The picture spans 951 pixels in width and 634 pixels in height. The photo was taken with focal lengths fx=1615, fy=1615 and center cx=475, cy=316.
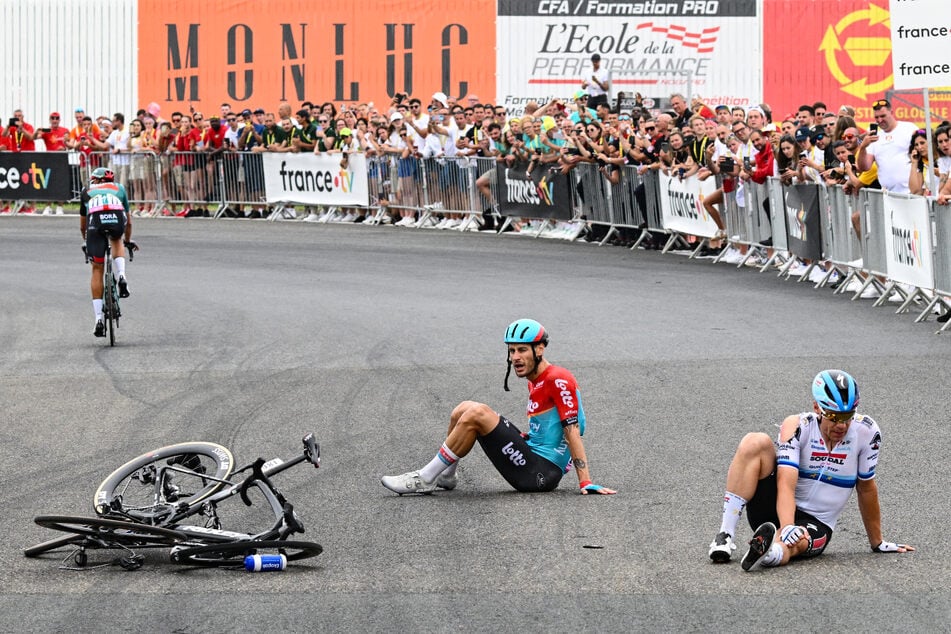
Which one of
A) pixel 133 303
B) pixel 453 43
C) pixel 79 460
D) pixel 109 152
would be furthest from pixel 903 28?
pixel 453 43

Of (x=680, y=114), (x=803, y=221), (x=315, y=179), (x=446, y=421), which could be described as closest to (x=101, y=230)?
(x=446, y=421)

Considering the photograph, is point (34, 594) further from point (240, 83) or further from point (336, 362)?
point (240, 83)

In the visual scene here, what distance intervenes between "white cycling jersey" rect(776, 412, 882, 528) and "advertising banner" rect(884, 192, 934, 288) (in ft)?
30.0

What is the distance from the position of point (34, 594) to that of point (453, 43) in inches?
1353

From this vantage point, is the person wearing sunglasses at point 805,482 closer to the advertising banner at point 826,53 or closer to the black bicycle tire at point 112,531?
the black bicycle tire at point 112,531

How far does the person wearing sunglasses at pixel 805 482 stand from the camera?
7.66 metres

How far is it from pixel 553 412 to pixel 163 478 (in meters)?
2.48

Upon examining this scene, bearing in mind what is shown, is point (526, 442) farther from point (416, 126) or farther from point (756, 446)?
point (416, 126)

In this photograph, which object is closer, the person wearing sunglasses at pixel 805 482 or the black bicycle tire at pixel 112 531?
the black bicycle tire at pixel 112 531

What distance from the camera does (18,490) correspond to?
9570 millimetres

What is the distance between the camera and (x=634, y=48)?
3941cm

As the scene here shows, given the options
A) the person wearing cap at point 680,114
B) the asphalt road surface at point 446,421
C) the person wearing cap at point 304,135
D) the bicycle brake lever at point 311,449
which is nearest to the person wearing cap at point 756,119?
the asphalt road surface at point 446,421

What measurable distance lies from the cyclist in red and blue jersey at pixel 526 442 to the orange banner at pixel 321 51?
31.5m

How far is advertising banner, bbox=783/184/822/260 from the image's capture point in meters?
19.8
